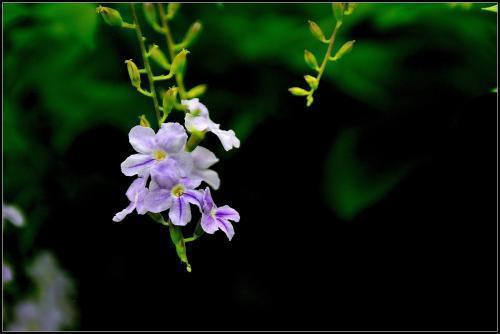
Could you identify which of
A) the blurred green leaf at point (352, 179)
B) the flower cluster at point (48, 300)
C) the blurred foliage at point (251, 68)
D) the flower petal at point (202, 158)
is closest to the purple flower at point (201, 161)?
the flower petal at point (202, 158)

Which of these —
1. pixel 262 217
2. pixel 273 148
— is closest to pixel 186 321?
pixel 262 217

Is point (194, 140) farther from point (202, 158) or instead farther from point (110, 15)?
point (110, 15)

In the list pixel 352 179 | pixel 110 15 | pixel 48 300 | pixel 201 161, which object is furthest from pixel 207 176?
pixel 48 300

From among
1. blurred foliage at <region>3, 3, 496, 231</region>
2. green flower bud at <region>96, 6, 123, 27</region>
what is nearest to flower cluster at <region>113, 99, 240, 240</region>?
green flower bud at <region>96, 6, 123, 27</region>

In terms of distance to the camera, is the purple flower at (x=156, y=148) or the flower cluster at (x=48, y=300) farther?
the flower cluster at (x=48, y=300)

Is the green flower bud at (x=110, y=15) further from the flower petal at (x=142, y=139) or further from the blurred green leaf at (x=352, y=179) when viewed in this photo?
the blurred green leaf at (x=352, y=179)
